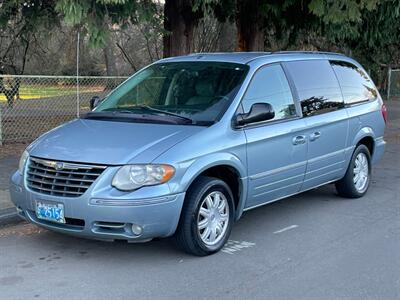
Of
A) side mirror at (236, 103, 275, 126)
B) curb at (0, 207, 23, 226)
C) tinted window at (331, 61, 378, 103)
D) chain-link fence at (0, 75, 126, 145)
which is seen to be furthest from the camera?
chain-link fence at (0, 75, 126, 145)

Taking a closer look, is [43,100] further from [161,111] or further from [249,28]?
[161,111]

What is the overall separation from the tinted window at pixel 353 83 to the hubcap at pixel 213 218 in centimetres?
270

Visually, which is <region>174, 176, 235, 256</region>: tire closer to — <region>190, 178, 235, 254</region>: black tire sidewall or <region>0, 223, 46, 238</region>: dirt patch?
<region>190, 178, 235, 254</region>: black tire sidewall

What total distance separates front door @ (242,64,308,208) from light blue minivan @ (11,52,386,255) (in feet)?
0.04

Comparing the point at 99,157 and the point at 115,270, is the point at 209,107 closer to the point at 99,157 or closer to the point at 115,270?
the point at 99,157

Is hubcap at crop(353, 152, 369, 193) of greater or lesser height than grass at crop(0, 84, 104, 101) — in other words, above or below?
below

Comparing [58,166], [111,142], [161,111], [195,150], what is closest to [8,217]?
[58,166]

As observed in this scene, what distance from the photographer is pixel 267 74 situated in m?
6.03

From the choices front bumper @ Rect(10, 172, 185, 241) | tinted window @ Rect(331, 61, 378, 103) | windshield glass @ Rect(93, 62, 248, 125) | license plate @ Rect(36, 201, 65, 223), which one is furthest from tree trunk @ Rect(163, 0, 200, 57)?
front bumper @ Rect(10, 172, 185, 241)

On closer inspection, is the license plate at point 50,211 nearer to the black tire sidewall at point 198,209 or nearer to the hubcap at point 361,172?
the black tire sidewall at point 198,209

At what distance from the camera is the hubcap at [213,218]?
16.9 feet

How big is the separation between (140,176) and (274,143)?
1.70 m

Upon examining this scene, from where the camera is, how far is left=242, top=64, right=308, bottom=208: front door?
5626mm

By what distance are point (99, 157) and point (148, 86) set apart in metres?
1.74
